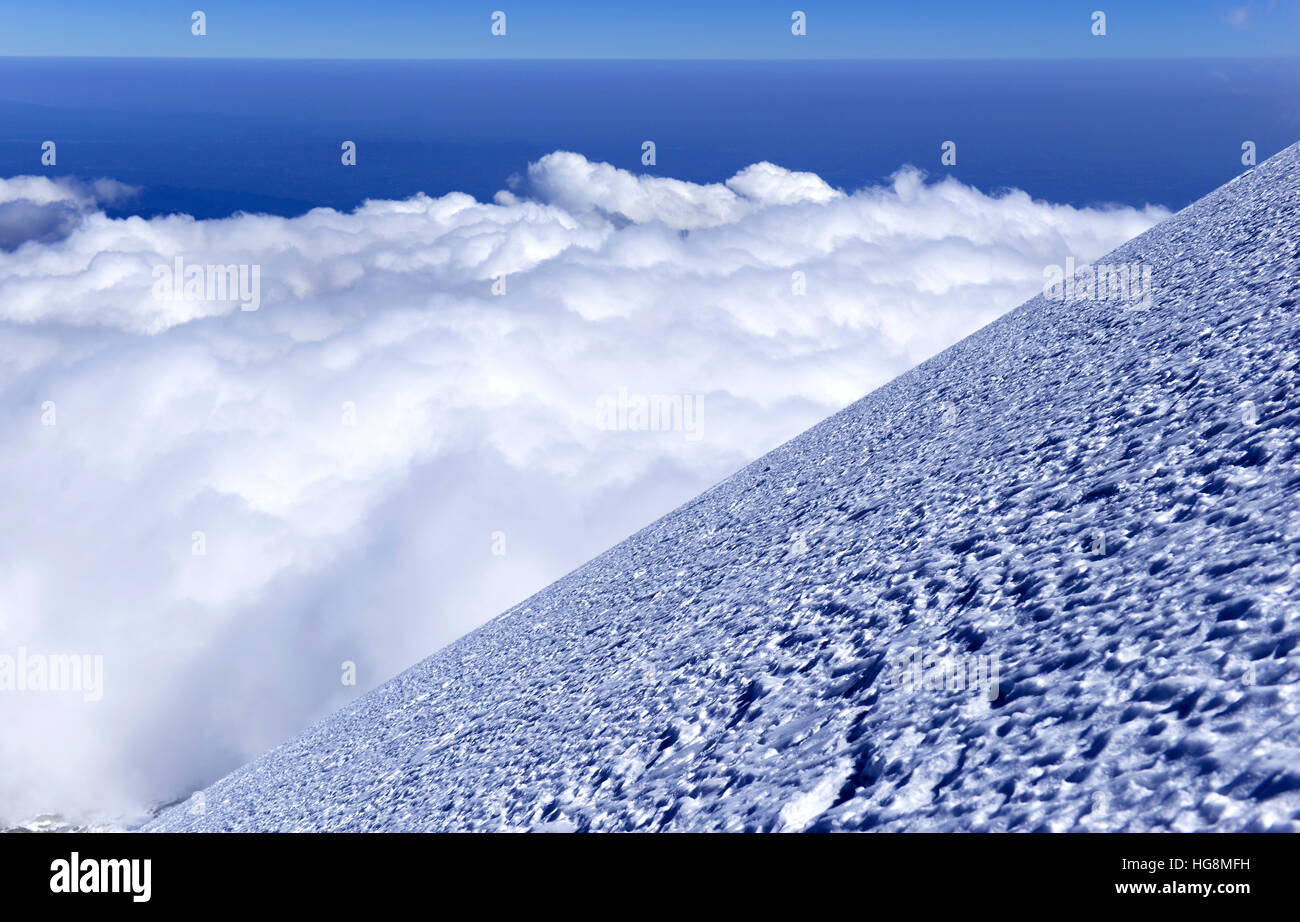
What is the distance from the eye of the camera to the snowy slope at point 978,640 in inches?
107

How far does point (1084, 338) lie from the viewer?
32.2ft

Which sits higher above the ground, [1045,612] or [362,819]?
[1045,612]

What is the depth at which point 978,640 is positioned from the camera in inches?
154

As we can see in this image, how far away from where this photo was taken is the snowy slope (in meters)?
2.72
